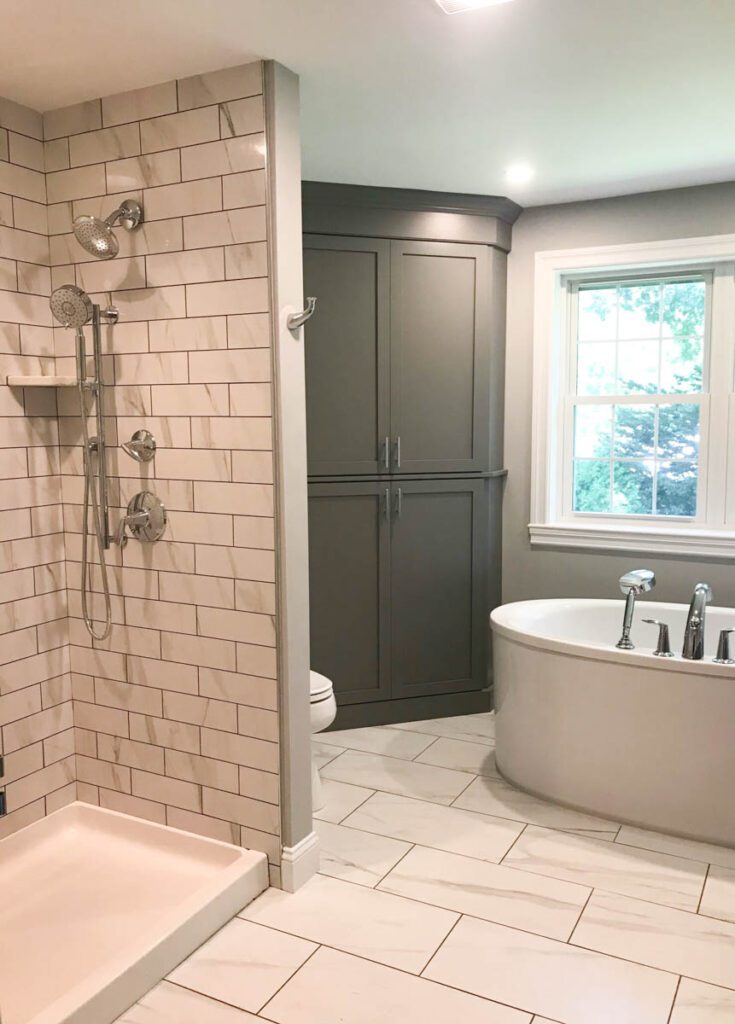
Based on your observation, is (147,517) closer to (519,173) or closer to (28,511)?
(28,511)

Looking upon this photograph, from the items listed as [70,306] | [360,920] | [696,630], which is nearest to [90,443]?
[70,306]

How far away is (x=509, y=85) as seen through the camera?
8.25ft

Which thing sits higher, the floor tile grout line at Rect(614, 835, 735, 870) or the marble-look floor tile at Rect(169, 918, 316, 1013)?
the floor tile grout line at Rect(614, 835, 735, 870)

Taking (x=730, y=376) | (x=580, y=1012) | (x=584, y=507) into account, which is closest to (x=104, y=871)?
(x=580, y=1012)

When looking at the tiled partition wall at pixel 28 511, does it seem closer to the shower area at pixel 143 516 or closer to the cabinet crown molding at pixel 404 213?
the shower area at pixel 143 516

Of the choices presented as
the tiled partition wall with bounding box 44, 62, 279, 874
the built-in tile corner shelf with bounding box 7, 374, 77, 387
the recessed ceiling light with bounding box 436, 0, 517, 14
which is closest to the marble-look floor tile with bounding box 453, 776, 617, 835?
the tiled partition wall with bounding box 44, 62, 279, 874

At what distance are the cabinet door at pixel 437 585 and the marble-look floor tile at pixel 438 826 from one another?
833 millimetres

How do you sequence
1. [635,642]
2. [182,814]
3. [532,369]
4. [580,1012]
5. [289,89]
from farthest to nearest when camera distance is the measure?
[532,369], [635,642], [182,814], [289,89], [580,1012]

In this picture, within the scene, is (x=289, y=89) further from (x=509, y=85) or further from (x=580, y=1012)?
(x=580, y=1012)

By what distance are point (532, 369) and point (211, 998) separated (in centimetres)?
301

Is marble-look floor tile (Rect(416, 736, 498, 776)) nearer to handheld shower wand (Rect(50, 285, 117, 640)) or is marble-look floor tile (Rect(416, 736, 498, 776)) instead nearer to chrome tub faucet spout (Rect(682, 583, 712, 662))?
chrome tub faucet spout (Rect(682, 583, 712, 662))

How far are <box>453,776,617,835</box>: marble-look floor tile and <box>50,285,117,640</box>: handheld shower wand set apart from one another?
153 centimetres

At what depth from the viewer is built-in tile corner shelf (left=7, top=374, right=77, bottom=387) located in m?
2.56

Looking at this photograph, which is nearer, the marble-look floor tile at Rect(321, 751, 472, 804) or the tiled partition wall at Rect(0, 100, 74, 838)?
the tiled partition wall at Rect(0, 100, 74, 838)
